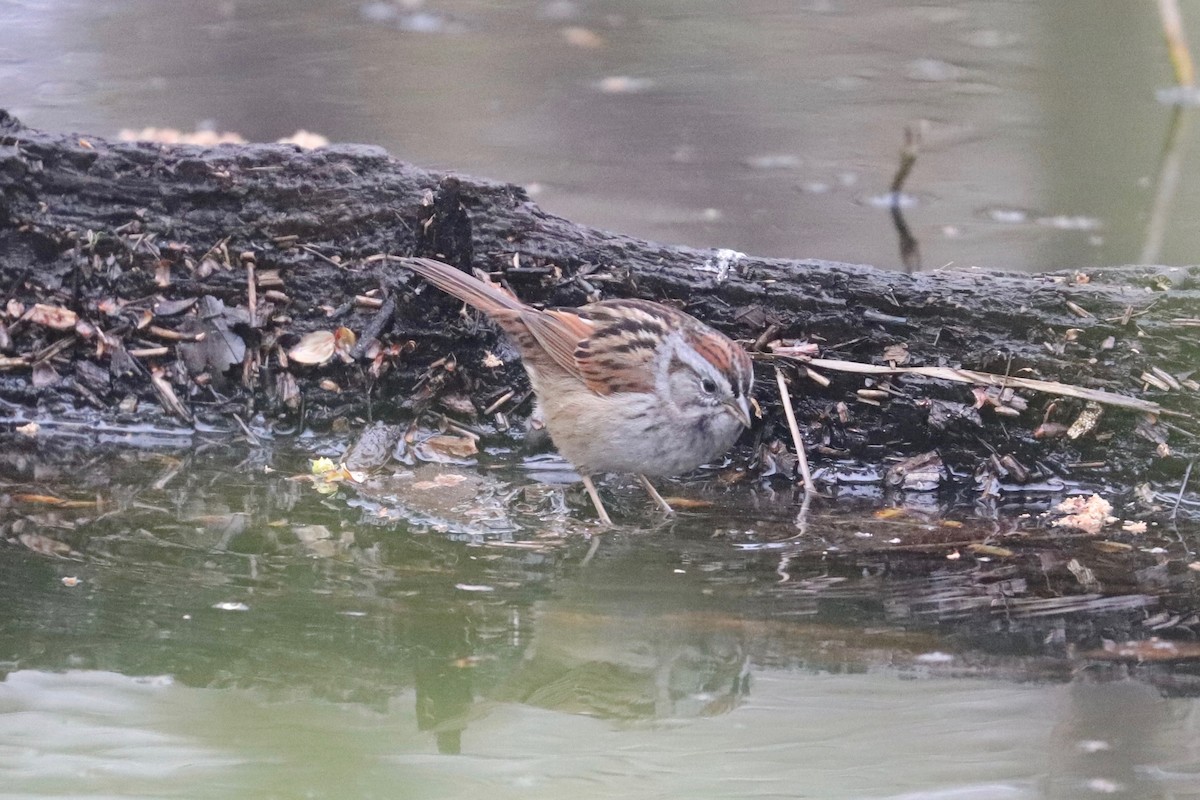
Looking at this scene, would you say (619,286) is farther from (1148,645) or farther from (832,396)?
(1148,645)

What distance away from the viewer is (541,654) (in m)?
3.29

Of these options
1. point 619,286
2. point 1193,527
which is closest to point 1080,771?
point 1193,527

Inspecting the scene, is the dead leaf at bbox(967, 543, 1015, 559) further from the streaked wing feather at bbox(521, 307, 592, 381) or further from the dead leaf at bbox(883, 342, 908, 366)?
the streaked wing feather at bbox(521, 307, 592, 381)

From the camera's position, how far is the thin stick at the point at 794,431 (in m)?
4.61

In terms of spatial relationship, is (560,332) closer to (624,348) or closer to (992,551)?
(624,348)

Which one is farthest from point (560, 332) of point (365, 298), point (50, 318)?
point (50, 318)

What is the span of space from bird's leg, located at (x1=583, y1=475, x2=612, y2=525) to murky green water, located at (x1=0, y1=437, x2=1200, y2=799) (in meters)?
0.09

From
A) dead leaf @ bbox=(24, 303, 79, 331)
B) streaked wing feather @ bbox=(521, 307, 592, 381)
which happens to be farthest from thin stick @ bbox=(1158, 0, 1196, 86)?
dead leaf @ bbox=(24, 303, 79, 331)

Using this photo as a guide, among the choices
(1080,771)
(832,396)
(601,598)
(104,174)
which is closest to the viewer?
(1080,771)

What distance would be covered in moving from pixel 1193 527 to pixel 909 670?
1.58 meters

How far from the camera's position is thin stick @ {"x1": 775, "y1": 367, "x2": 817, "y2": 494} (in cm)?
461

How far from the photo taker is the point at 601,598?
145 inches

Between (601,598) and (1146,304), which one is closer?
(601,598)

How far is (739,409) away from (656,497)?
500 mm
